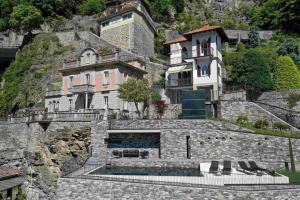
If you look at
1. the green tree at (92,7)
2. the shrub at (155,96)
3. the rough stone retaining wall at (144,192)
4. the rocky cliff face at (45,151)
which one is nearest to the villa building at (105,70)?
the shrub at (155,96)

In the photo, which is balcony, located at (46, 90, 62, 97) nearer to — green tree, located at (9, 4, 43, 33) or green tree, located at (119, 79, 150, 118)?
green tree, located at (119, 79, 150, 118)

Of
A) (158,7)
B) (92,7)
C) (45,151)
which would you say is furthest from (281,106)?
(92,7)

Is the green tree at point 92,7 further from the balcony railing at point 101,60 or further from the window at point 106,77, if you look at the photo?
the window at point 106,77

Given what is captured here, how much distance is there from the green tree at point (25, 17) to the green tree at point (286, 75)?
43.5 m

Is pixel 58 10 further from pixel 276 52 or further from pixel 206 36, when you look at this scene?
pixel 276 52

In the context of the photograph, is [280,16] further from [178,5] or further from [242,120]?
[242,120]

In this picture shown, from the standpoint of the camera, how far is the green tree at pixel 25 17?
6331 cm

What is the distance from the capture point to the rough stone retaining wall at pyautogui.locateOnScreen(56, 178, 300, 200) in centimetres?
1755

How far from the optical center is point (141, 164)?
26.0m

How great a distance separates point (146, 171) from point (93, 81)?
23.7 m

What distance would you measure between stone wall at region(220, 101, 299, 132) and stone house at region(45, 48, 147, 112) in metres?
13.3

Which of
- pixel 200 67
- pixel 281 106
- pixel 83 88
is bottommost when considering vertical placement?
pixel 281 106

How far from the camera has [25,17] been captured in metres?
63.4

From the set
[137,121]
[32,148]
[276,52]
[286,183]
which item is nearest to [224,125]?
[137,121]
